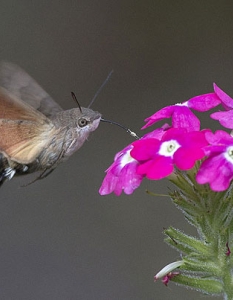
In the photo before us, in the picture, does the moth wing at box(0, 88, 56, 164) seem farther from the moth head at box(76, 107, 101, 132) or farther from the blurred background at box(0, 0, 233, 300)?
the blurred background at box(0, 0, 233, 300)

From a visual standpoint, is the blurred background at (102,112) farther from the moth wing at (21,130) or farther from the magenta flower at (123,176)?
the magenta flower at (123,176)

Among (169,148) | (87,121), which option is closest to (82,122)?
(87,121)

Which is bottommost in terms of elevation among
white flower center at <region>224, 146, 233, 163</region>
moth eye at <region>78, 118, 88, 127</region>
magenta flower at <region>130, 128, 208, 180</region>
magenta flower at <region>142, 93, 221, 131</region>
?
moth eye at <region>78, 118, 88, 127</region>

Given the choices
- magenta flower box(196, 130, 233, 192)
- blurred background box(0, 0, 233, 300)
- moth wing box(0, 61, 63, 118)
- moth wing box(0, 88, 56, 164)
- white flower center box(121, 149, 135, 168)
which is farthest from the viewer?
blurred background box(0, 0, 233, 300)

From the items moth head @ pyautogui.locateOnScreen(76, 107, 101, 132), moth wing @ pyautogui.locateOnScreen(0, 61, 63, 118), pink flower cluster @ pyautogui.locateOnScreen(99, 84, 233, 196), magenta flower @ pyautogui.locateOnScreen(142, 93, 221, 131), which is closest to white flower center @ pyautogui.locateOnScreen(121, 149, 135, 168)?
pink flower cluster @ pyautogui.locateOnScreen(99, 84, 233, 196)

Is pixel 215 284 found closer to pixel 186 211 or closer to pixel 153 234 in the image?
pixel 186 211

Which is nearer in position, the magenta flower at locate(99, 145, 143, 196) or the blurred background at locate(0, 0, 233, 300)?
the magenta flower at locate(99, 145, 143, 196)

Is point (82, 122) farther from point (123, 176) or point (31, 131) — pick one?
point (123, 176)

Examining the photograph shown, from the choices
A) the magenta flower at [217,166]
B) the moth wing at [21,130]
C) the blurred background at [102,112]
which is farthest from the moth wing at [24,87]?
the blurred background at [102,112]
